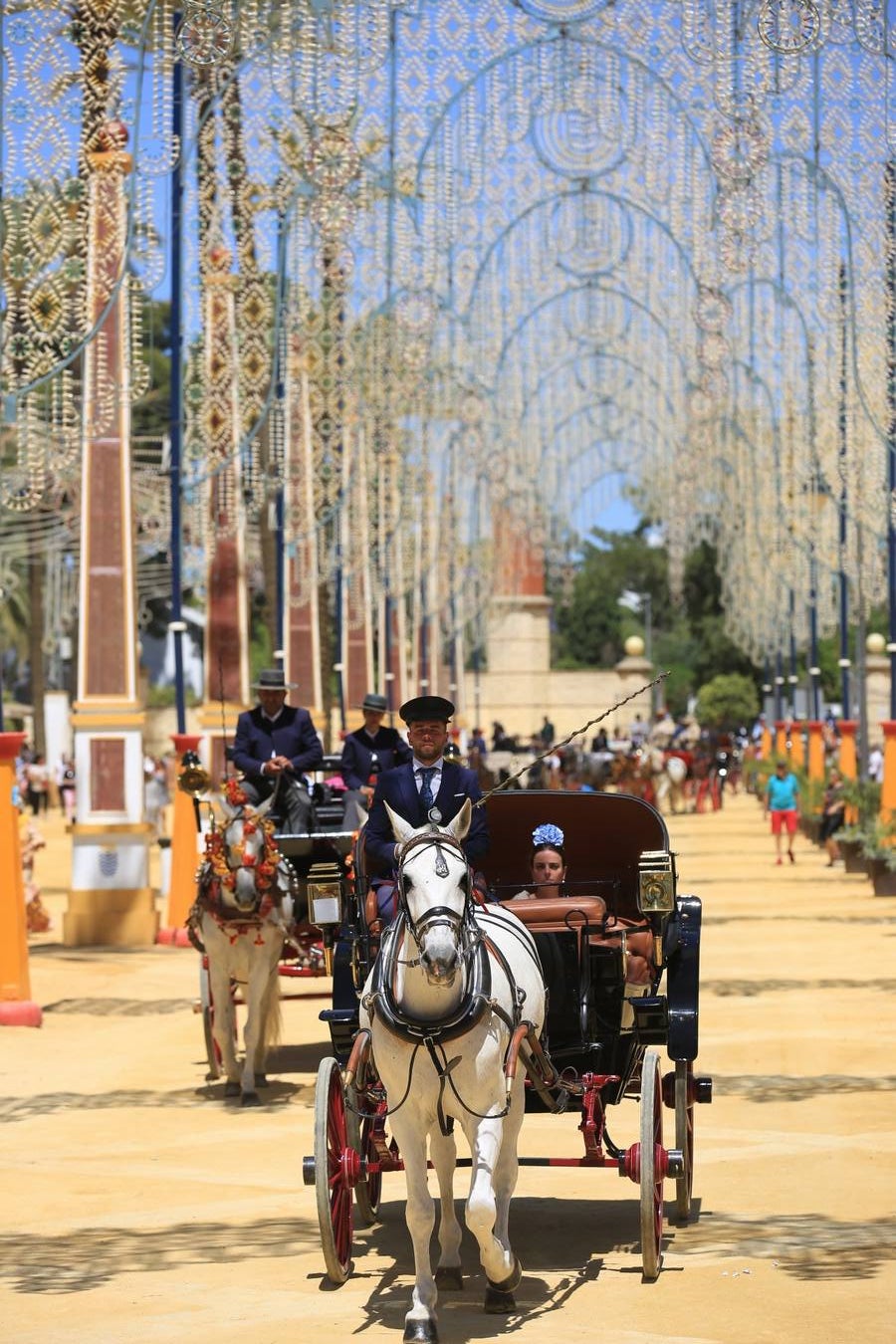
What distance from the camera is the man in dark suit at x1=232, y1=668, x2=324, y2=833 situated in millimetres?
14836

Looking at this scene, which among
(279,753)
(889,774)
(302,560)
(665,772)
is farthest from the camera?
(665,772)

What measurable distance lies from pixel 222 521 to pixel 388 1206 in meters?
18.2

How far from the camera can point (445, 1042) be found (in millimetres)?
8125

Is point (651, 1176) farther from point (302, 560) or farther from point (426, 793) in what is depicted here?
point (302, 560)

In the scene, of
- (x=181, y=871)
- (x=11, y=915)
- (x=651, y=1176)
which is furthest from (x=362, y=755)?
(x=181, y=871)

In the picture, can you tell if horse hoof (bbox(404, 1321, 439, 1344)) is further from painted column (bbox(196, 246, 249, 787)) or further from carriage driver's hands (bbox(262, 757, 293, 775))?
painted column (bbox(196, 246, 249, 787))

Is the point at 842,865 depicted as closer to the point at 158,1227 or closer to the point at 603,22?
the point at 603,22

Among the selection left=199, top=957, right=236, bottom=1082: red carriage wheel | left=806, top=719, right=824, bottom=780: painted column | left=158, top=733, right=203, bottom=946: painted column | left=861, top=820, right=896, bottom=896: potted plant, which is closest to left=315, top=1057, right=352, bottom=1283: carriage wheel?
left=199, top=957, right=236, bottom=1082: red carriage wheel

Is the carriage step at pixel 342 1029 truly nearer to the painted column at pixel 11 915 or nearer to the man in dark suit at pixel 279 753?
the man in dark suit at pixel 279 753

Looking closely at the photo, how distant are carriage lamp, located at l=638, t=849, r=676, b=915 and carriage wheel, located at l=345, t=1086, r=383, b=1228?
4.51ft

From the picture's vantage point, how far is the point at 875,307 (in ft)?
78.7

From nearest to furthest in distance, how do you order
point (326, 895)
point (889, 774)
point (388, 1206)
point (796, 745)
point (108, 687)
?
point (326, 895), point (388, 1206), point (108, 687), point (889, 774), point (796, 745)

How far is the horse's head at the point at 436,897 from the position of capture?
788 centimetres

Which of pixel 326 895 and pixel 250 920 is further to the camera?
pixel 250 920
